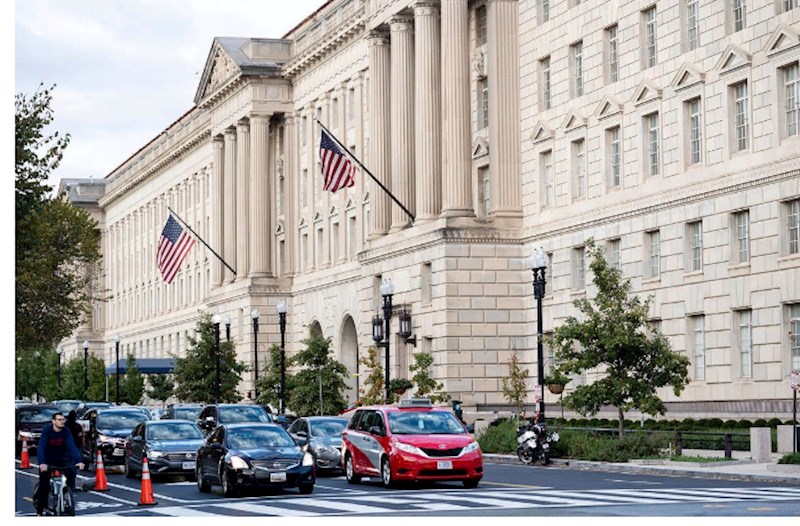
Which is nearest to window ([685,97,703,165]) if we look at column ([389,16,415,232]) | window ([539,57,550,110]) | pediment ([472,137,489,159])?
window ([539,57,550,110])

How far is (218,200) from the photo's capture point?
115 metres

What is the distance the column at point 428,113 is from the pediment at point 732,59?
2097cm

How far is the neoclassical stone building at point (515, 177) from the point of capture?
54094mm

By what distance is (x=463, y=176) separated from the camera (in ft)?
238

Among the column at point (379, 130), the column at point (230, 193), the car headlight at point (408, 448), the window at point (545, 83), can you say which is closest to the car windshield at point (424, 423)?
the car headlight at point (408, 448)

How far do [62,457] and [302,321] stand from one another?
72.0m

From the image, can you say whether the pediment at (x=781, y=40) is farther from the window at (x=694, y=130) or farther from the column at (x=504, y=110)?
the column at (x=504, y=110)

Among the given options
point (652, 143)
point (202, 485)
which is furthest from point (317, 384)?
point (202, 485)

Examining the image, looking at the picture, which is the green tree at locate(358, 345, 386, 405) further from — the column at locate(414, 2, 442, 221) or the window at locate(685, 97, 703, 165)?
the window at locate(685, 97, 703, 165)

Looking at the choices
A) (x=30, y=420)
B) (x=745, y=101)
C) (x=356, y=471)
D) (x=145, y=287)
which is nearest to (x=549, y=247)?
(x=745, y=101)

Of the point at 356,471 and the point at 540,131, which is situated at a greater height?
the point at 540,131

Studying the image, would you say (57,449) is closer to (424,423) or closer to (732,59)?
(424,423)

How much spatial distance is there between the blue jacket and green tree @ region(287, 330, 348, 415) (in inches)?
1954

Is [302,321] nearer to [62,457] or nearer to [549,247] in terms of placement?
[549,247]
